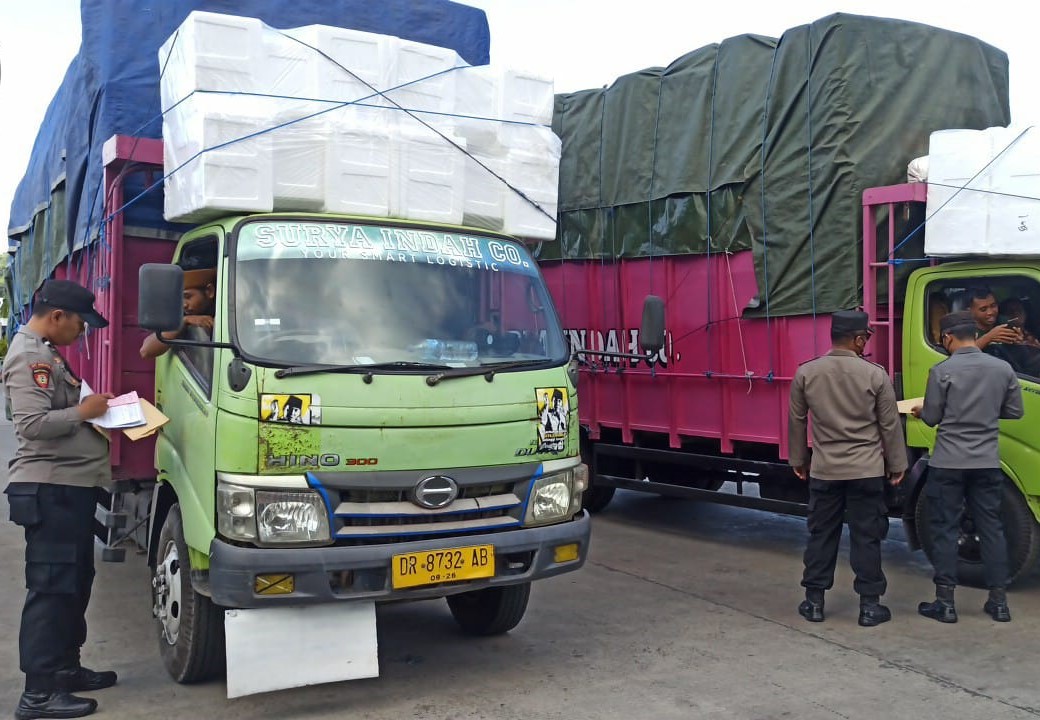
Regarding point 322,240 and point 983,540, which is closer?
point 322,240

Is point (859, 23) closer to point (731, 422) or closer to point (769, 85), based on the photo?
point (769, 85)

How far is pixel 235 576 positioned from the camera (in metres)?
3.97

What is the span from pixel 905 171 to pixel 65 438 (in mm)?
5650

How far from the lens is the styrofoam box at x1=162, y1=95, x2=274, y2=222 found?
4621mm

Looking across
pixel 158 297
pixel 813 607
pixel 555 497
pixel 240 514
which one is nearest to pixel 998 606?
pixel 813 607

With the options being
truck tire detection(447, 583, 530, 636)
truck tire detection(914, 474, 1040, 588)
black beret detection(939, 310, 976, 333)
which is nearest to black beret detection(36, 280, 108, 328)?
truck tire detection(447, 583, 530, 636)

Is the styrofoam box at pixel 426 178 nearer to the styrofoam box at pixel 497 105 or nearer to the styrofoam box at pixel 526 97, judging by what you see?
the styrofoam box at pixel 497 105

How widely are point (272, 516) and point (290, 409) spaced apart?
44cm

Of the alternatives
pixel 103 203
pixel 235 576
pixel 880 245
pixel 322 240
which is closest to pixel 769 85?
pixel 880 245

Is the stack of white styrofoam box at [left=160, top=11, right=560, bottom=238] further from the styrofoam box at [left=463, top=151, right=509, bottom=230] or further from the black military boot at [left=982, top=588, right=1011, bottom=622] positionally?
the black military boot at [left=982, top=588, right=1011, bottom=622]

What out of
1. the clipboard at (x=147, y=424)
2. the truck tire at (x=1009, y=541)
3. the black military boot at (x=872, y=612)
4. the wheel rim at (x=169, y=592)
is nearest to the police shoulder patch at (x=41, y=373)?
the clipboard at (x=147, y=424)

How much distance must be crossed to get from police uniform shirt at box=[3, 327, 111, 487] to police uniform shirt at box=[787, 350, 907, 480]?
3919 millimetres

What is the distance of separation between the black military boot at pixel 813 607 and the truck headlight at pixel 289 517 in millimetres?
3143

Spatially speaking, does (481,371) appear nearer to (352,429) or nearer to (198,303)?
(352,429)
